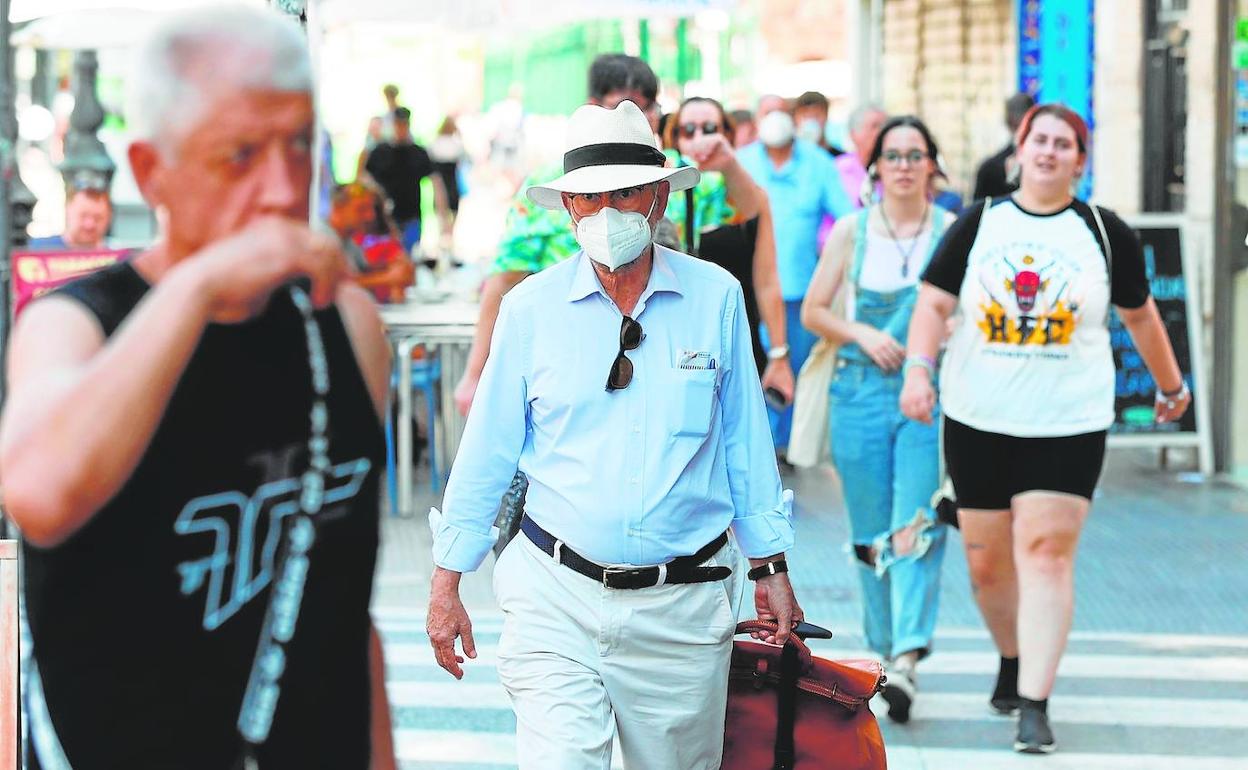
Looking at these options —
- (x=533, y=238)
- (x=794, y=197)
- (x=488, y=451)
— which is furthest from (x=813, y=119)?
(x=488, y=451)

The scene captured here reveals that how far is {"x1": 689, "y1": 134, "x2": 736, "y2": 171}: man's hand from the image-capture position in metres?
6.40

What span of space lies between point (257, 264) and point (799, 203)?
966cm

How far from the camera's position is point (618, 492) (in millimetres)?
4164

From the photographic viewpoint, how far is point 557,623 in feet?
13.9

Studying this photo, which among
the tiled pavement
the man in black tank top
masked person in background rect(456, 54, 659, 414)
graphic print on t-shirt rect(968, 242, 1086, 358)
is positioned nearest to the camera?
the man in black tank top

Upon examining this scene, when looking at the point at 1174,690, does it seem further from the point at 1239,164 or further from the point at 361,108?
the point at 361,108

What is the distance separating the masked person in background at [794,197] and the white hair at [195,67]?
926 centimetres

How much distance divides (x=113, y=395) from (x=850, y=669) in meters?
2.86

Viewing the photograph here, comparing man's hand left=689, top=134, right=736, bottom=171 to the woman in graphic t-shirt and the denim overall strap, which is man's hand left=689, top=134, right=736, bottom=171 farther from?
the woman in graphic t-shirt

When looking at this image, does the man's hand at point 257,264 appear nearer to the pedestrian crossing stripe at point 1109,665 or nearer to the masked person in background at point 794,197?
the pedestrian crossing stripe at point 1109,665

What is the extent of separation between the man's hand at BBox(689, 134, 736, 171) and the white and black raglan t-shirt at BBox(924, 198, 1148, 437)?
2.69ft

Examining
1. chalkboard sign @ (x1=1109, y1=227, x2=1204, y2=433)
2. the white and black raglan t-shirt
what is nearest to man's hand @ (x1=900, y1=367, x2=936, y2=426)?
the white and black raglan t-shirt

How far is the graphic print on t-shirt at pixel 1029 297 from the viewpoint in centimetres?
619

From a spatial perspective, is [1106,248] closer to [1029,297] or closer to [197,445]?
[1029,297]
